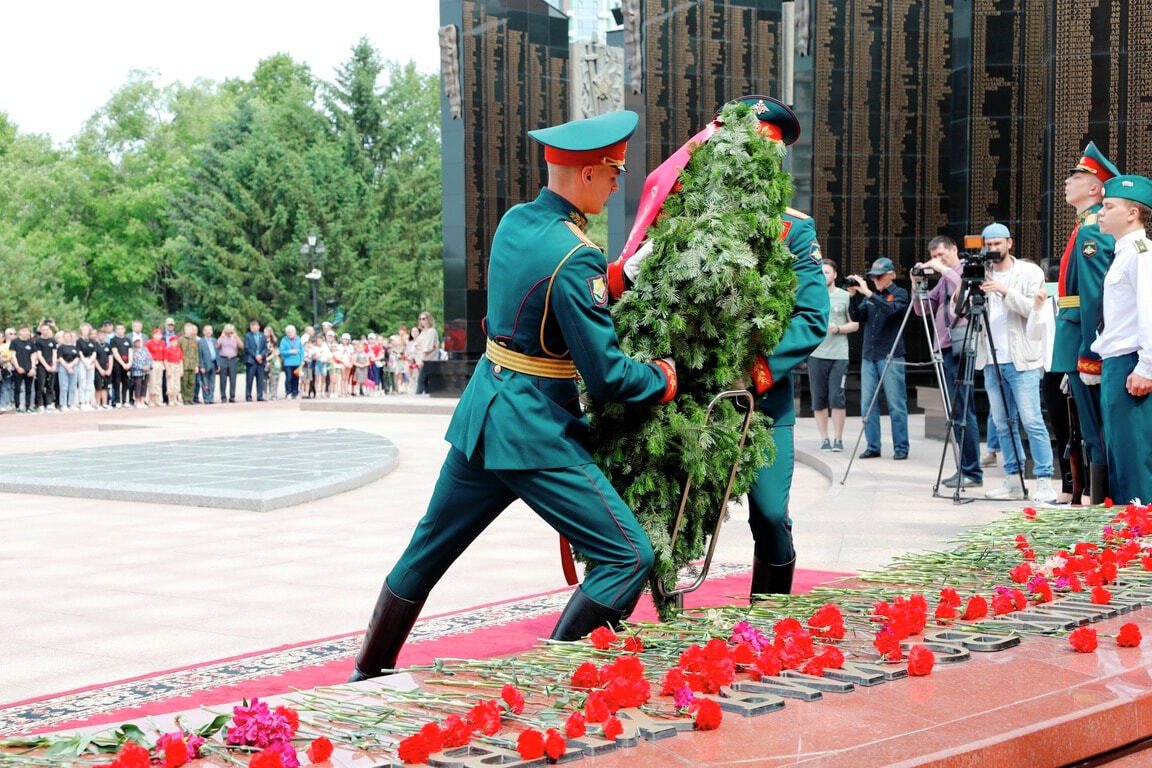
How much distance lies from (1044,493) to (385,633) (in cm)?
605

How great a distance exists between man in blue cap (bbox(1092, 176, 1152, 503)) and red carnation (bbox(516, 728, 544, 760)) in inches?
182

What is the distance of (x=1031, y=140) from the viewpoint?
15.8 m

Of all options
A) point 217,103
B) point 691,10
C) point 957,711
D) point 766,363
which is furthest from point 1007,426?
point 217,103

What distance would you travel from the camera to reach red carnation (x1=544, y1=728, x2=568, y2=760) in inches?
103

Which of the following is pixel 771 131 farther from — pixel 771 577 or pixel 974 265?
pixel 974 265

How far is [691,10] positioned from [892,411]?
34.1ft

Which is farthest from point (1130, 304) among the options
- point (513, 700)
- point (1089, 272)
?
point (513, 700)

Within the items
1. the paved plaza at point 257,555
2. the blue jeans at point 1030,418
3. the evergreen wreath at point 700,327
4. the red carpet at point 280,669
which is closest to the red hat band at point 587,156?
the evergreen wreath at point 700,327

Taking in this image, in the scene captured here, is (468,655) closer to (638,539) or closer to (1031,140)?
(638,539)

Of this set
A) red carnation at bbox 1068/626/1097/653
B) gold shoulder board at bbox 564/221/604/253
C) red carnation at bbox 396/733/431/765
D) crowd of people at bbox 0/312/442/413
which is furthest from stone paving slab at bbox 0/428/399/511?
crowd of people at bbox 0/312/442/413

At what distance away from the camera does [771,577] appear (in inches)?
197

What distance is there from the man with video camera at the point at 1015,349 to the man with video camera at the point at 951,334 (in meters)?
0.37

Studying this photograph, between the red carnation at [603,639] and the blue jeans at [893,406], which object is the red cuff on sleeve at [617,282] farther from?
the blue jeans at [893,406]

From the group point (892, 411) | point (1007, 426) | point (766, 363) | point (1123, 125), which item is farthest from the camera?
point (892, 411)
